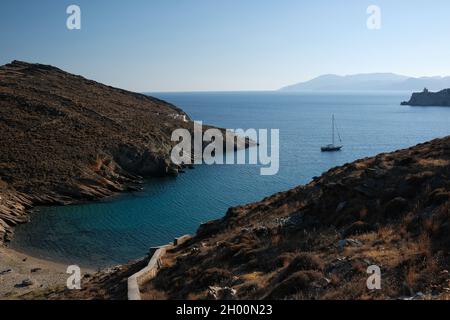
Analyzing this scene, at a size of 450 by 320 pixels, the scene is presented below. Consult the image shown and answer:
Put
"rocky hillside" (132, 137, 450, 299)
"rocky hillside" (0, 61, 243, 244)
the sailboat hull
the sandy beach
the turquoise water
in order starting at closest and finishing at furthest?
"rocky hillside" (132, 137, 450, 299) < the sandy beach < the turquoise water < "rocky hillside" (0, 61, 243, 244) < the sailboat hull

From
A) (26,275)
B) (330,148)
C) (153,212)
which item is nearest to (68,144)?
(153,212)

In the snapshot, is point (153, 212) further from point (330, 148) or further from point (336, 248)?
point (330, 148)

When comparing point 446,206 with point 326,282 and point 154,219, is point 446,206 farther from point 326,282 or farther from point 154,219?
point 154,219

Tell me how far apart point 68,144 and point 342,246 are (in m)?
67.2

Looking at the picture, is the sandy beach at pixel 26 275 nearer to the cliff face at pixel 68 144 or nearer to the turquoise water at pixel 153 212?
the turquoise water at pixel 153 212

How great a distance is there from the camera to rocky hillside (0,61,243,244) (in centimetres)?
6188

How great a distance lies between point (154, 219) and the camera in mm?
54125

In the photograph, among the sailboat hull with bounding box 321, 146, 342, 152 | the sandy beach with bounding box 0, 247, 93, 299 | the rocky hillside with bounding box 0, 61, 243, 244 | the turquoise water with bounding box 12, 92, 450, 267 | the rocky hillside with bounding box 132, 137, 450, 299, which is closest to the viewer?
the rocky hillside with bounding box 132, 137, 450, 299

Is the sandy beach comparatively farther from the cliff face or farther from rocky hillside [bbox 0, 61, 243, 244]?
the cliff face

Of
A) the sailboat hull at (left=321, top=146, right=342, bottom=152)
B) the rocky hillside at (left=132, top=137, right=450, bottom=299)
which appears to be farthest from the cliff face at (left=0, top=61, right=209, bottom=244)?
the sailboat hull at (left=321, top=146, right=342, bottom=152)

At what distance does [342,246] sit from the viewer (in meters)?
18.4

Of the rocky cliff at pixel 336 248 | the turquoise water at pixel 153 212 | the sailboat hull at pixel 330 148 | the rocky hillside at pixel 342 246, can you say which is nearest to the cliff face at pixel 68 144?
the turquoise water at pixel 153 212

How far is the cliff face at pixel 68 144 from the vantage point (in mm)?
61906
